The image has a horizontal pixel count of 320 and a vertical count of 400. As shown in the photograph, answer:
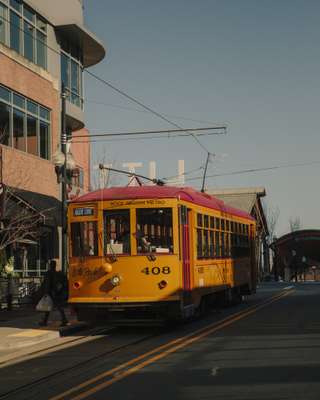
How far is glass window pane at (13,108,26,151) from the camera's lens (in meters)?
26.3

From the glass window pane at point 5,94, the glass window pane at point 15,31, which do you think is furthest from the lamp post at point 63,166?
the glass window pane at point 15,31

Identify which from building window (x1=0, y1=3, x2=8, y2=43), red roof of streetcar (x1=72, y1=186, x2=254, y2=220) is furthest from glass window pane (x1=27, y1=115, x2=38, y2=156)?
red roof of streetcar (x1=72, y1=186, x2=254, y2=220)

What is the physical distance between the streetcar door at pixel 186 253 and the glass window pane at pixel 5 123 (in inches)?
430

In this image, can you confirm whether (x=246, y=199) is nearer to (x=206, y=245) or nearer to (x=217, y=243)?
(x=217, y=243)

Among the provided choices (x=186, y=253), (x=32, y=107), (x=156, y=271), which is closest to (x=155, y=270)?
(x=156, y=271)

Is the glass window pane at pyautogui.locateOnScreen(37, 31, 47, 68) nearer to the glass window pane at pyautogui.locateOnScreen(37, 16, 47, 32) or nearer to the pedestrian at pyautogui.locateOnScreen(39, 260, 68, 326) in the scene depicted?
the glass window pane at pyautogui.locateOnScreen(37, 16, 47, 32)

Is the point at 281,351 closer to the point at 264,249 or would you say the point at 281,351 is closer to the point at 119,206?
the point at 119,206

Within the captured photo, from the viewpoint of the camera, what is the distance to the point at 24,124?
27.2 m

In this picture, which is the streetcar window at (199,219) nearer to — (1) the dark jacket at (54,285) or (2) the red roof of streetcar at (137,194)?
(2) the red roof of streetcar at (137,194)

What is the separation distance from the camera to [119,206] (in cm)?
1555

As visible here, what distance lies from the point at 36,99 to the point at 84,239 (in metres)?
13.6

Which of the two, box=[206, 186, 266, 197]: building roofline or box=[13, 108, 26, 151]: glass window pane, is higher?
box=[206, 186, 266, 197]: building roofline

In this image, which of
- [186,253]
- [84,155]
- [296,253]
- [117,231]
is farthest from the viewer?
[296,253]

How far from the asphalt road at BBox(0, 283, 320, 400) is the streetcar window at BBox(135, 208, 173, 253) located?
1.83m
